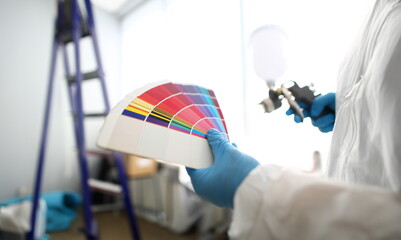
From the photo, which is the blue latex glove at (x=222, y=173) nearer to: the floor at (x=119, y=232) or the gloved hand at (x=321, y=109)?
the gloved hand at (x=321, y=109)

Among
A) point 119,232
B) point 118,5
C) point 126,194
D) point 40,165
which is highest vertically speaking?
point 118,5

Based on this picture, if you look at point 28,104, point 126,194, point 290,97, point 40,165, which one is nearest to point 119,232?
point 126,194

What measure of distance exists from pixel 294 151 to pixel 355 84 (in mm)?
818

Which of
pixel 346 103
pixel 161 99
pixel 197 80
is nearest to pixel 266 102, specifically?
pixel 346 103

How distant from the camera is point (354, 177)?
1.50 ft

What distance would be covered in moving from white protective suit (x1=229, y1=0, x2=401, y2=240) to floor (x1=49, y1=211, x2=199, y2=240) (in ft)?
4.89

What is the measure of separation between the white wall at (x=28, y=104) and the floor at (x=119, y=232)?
549mm

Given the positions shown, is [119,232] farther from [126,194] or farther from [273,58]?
[273,58]

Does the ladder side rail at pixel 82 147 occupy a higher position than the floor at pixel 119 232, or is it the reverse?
the ladder side rail at pixel 82 147

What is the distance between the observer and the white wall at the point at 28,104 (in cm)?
172

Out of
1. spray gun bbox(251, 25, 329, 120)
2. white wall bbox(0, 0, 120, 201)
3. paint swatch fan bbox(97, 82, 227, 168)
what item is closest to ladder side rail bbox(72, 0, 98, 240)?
paint swatch fan bbox(97, 82, 227, 168)

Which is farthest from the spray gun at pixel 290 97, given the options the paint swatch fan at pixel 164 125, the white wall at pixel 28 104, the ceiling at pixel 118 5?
the white wall at pixel 28 104

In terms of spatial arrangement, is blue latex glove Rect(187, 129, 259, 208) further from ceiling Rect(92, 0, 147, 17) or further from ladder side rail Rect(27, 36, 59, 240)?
ceiling Rect(92, 0, 147, 17)

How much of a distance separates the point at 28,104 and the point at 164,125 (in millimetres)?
2120
